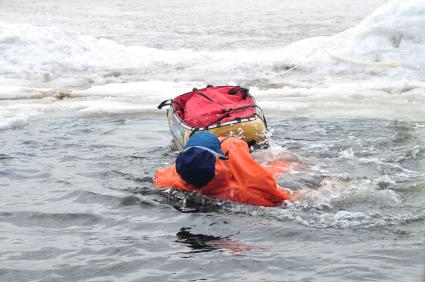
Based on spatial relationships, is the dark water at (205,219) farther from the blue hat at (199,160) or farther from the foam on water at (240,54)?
the foam on water at (240,54)

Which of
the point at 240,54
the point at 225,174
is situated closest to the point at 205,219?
the point at 225,174

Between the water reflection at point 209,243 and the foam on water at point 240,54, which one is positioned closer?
the water reflection at point 209,243

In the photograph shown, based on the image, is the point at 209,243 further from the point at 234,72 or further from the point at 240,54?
the point at 240,54

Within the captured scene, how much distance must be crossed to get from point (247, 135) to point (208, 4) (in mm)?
24912

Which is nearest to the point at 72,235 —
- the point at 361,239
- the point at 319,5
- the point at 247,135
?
the point at 361,239

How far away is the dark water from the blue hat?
0.89ft

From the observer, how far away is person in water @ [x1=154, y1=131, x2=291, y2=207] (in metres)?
5.73

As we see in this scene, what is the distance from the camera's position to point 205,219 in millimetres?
5676

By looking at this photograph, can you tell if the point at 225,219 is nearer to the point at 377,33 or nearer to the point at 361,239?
the point at 361,239

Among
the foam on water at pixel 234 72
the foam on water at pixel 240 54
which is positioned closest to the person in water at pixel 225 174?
the foam on water at pixel 234 72

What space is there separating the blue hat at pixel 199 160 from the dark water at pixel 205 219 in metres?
0.27

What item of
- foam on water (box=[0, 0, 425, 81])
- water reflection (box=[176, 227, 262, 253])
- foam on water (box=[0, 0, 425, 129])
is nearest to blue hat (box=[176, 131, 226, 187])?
water reflection (box=[176, 227, 262, 253])

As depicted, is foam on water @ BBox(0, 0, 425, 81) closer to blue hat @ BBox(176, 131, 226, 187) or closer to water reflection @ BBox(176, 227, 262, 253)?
blue hat @ BBox(176, 131, 226, 187)

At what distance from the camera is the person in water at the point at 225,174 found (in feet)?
18.8
